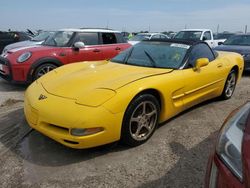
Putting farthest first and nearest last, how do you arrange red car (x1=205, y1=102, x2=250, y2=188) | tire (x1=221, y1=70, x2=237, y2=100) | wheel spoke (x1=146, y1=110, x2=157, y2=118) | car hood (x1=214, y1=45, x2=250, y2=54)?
car hood (x1=214, y1=45, x2=250, y2=54), tire (x1=221, y1=70, x2=237, y2=100), wheel spoke (x1=146, y1=110, x2=157, y2=118), red car (x1=205, y1=102, x2=250, y2=188)

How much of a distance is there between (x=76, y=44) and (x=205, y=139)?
4313 mm

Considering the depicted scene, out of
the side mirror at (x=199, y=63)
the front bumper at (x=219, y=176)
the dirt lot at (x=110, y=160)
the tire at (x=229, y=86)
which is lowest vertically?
the dirt lot at (x=110, y=160)

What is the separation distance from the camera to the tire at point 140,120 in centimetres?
348

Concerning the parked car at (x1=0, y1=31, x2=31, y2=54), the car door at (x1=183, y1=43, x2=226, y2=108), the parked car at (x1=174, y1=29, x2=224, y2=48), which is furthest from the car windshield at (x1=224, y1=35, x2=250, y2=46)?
the parked car at (x1=0, y1=31, x2=31, y2=54)

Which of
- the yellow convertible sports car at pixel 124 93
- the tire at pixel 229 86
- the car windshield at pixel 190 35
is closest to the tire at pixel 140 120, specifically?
the yellow convertible sports car at pixel 124 93

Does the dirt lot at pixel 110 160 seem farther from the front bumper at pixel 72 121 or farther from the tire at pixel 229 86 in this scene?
the tire at pixel 229 86

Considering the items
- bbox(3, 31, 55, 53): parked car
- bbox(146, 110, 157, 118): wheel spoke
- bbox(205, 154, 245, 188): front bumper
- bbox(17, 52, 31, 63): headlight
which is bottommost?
bbox(146, 110, 157, 118): wheel spoke

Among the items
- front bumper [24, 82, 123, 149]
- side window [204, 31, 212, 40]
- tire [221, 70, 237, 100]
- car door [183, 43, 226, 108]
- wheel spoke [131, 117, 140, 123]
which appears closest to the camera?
front bumper [24, 82, 123, 149]

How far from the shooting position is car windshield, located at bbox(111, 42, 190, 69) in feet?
14.6

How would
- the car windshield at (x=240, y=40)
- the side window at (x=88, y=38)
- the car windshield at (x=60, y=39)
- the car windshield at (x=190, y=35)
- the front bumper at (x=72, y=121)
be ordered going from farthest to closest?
the car windshield at (x=190, y=35), the car windshield at (x=240, y=40), the side window at (x=88, y=38), the car windshield at (x=60, y=39), the front bumper at (x=72, y=121)

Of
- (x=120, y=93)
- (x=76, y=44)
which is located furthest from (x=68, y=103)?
(x=76, y=44)

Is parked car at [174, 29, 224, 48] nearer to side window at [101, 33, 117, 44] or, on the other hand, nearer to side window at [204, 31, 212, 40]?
side window at [204, 31, 212, 40]

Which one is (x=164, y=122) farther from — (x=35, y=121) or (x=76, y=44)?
(x=76, y=44)

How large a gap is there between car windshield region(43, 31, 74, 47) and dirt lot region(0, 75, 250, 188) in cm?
338
